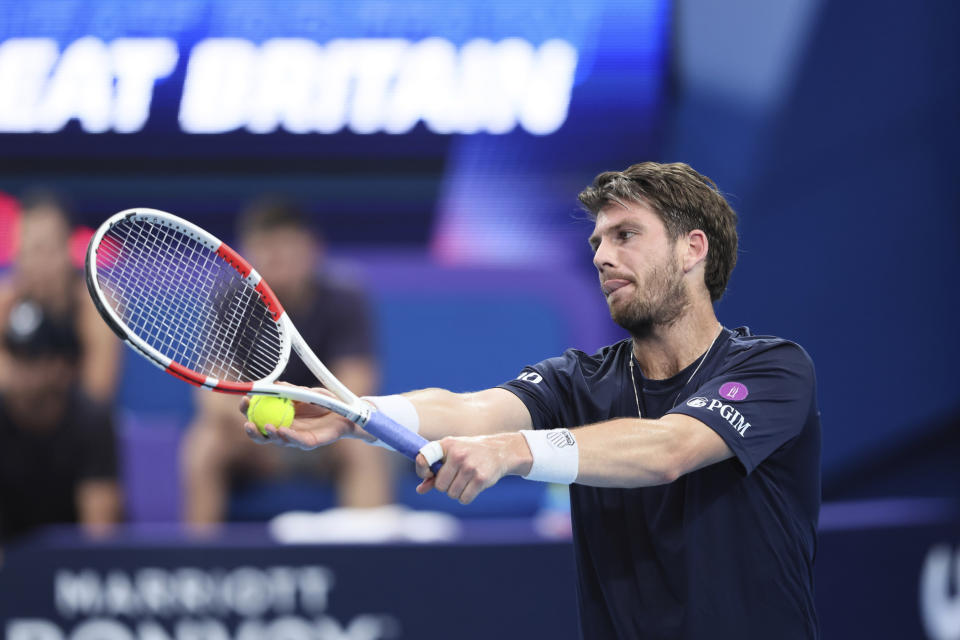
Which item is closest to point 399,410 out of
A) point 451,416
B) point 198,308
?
point 451,416

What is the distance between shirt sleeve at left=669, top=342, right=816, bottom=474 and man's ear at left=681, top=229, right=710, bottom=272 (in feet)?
0.97

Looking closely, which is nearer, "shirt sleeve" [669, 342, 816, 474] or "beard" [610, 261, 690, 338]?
"shirt sleeve" [669, 342, 816, 474]

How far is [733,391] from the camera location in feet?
8.88

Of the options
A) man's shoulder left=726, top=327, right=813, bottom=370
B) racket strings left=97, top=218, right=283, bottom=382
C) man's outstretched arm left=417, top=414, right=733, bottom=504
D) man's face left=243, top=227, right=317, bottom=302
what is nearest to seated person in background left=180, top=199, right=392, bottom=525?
man's face left=243, top=227, right=317, bottom=302

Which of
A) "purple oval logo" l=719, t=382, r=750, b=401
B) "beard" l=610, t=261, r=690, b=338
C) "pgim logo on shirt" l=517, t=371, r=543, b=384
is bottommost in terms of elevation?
"purple oval logo" l=719, t=382, r=750, b=401

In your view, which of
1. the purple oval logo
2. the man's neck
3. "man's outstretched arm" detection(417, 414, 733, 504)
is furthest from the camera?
the man's neck

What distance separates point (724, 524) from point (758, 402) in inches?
11.7

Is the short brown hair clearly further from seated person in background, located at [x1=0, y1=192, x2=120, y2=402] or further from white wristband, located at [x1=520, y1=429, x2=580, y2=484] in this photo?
seated person in background, located at [x1=0, y1=192, x2=120, y2=402]

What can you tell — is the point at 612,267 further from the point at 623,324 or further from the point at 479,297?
the point at 479,297

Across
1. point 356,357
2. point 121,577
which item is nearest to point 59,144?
point 356,357

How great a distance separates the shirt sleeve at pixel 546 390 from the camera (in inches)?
119

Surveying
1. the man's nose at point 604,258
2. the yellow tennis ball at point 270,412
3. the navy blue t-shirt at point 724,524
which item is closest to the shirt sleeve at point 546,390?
the navy blue t-shirt at point 724,524

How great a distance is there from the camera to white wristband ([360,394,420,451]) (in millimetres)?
2832

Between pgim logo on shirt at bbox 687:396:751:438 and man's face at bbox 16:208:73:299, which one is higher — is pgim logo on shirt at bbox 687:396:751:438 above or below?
below
